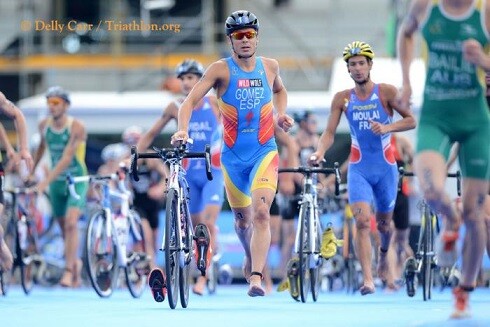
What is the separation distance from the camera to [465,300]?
43.8 ft

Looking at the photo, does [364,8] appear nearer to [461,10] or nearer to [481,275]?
[481,275]

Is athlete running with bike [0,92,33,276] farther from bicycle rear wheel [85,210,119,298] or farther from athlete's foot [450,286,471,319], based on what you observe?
athlete's foot [450,286,471,319]

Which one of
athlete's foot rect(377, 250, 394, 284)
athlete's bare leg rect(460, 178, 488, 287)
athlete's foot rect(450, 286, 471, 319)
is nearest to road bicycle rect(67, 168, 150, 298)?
athlete's foot rect(377, 250, 394, 284)

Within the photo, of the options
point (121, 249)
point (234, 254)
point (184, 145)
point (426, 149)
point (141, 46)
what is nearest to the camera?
point (426, 149)

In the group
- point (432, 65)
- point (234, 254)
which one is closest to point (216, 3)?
point (234, 254)

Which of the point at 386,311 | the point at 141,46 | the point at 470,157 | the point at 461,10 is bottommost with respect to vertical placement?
the point at 386,311

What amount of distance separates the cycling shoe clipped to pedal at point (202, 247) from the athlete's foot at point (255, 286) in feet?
2.88

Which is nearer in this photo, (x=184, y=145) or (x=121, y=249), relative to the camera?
(x=184, y=145)

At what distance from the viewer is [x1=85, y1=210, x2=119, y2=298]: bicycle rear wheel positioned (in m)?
19.2

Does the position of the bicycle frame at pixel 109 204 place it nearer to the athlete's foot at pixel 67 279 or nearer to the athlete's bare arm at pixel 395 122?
the athlete's foot at pixel 67 279

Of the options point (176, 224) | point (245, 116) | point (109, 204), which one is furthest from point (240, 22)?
point (109, 204)

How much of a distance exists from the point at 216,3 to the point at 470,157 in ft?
80.5

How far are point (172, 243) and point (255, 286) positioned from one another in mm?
808

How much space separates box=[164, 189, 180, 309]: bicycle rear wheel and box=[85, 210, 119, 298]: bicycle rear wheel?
3.92m
